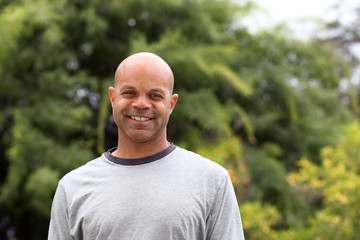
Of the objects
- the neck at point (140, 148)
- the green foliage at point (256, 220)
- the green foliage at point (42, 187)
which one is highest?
the neck at point (140, 148)

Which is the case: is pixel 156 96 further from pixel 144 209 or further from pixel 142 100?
pixel 144 209

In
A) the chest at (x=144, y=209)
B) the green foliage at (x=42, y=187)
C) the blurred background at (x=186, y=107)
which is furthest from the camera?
the blurred background at (x=186, y=107)

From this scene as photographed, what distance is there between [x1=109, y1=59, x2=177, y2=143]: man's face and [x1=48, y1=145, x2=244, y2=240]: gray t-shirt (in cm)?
7

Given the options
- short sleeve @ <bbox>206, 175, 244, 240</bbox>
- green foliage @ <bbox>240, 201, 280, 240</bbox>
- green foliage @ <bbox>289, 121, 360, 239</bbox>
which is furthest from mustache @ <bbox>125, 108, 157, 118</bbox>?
green foliage @ <bbox>289, 121, 360, 239</bbox>

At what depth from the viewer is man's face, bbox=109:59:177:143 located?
41.9 inches

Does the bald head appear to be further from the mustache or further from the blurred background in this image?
the blurred background

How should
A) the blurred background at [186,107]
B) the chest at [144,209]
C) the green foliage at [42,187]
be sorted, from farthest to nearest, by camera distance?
the blurred background at [186,107] → the green foliage at [42,187] → the chest at [144,209]

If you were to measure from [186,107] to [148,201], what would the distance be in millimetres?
2390

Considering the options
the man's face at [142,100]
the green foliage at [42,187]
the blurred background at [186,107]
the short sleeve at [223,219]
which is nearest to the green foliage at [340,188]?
the blurred background at [186,107]

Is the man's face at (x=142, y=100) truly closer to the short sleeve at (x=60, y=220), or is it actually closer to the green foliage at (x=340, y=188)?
the short sleeve at (x=60, y=220)

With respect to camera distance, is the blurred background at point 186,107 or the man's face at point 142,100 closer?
the man's face at point 142,100

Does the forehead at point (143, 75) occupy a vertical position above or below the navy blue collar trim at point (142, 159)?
above

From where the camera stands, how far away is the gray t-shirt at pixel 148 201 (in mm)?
1024

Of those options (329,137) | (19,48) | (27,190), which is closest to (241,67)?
(329,137)
